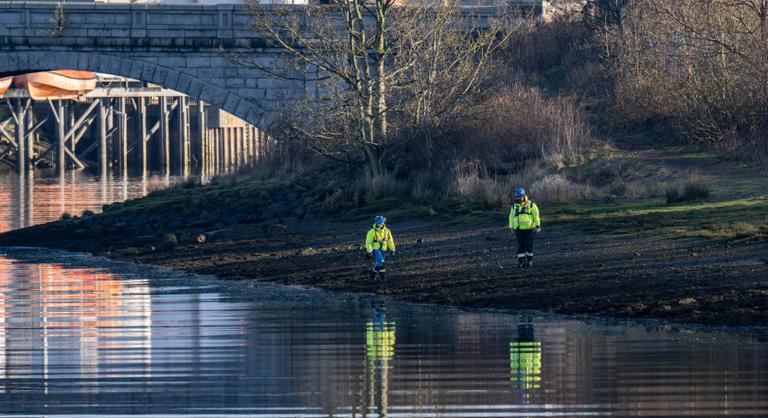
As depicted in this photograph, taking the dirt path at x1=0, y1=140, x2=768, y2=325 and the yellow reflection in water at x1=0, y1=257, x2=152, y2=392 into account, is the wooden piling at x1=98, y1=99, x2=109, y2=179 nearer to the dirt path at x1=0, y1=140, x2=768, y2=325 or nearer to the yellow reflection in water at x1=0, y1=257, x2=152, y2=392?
the dirt path at x1=0, y1=140, x2=768, y2=325

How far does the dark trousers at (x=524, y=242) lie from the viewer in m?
23.8

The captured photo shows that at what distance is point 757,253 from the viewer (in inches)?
906

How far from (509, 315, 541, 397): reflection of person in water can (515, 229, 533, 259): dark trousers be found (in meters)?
4.22

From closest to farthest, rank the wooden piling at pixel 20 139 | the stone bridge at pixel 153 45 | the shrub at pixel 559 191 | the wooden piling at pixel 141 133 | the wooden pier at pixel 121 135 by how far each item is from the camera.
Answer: the shrub at pixel 559 191, the stone bridge at pixel 153 45, the wooden piling at pixel 20 139, the wooden pier at pixel 121 135, the wooden piling at pixel 141 133

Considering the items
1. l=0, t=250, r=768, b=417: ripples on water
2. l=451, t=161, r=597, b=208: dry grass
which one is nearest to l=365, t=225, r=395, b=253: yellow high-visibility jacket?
l=0, t=250, r=768, b=417: ripples on water

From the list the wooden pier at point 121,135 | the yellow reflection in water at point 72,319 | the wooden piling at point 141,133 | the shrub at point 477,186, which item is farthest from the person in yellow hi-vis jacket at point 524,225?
the wooden piling at point 141,133

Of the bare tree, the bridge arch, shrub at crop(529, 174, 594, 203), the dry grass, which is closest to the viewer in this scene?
shrub at crop(529, 174, 594, 203)

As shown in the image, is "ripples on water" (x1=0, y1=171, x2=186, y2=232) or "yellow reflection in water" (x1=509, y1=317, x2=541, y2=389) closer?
"yellow reflection in water" (x1=509, y1=317, x2=541, y2=389)

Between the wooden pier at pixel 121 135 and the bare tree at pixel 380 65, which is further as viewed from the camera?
the wooden pier at pixel 121 135

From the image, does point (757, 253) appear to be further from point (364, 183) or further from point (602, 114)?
point (602, 114)

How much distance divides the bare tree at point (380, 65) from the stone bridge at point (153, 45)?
402cm

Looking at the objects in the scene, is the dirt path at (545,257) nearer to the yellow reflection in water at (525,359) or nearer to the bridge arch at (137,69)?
the yellow reflection in water at (525,359)

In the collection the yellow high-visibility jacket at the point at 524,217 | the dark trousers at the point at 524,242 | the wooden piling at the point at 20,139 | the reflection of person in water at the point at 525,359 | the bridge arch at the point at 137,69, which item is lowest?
the reflection of person in water at the point at 525,359

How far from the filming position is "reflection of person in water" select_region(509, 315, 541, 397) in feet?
50.3
